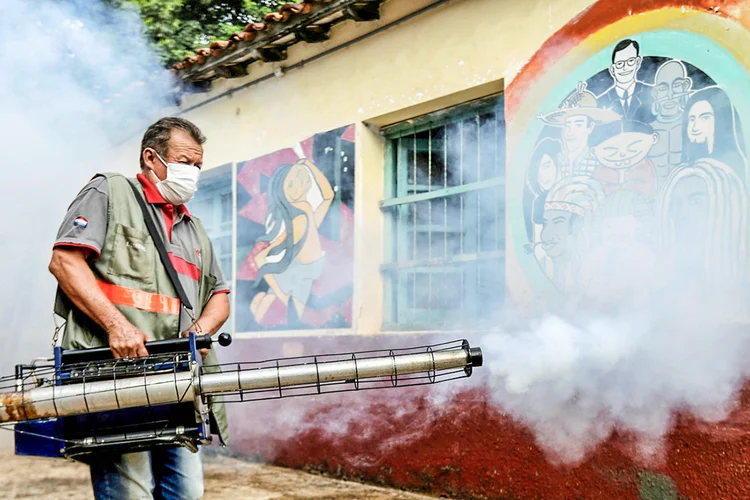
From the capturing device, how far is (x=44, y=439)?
96.3 inches

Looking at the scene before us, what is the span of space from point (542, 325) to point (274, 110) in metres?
3.61

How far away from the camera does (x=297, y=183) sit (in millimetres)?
6746

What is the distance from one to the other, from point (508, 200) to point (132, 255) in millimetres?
2780

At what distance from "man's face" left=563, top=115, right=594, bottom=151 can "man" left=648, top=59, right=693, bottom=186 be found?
430 millimetres

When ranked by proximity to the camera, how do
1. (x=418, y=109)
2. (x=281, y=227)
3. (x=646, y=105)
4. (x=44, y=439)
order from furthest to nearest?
(x=281, y=227) → (x=418, y=109) → (x=646, y=105) → (x=44, y=439)

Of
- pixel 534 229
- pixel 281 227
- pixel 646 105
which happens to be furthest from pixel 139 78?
pixel 646 105

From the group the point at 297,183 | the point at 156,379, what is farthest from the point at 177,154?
the point at 297,183

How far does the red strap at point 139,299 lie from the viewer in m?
2.75

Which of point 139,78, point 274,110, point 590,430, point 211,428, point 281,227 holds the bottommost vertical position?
point 590,430

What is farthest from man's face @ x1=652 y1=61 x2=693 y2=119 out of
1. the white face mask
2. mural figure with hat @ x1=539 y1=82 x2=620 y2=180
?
the white face mask

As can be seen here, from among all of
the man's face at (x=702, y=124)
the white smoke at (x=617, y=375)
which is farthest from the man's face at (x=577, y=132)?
the white smoke at (x=617, y=375)

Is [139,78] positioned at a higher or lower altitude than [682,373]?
higher

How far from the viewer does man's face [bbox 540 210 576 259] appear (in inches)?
180

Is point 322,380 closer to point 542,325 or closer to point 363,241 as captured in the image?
point 542,325
